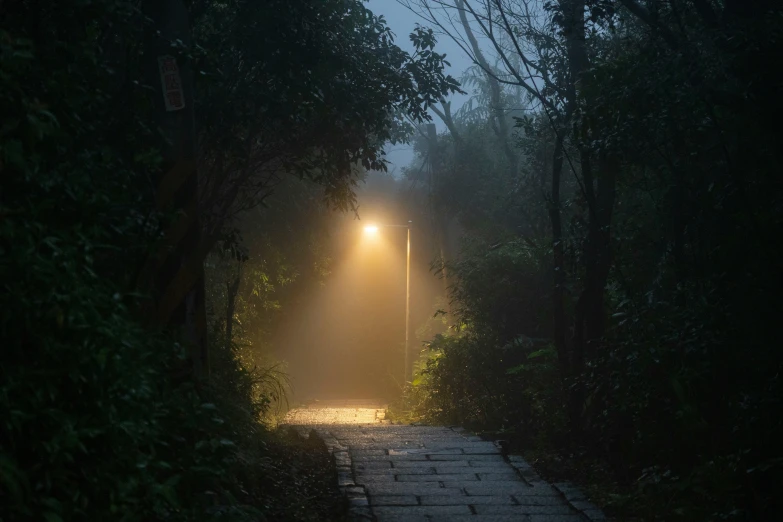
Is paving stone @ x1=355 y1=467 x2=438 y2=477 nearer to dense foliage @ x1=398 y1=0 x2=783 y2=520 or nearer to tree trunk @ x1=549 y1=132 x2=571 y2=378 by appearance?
dense foliage @ x1=398 y1=0 x2=783 y2=520

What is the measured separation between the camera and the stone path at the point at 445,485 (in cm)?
657

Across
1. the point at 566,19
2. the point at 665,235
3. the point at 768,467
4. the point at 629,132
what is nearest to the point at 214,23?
the point at 566,19

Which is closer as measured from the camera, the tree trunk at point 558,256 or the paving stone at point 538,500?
the paving stone at point 538,500

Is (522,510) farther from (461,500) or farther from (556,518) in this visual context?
(461,500)

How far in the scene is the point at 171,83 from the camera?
637 cm

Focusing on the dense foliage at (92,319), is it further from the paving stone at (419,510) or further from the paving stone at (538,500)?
the paving stone at (538,500)

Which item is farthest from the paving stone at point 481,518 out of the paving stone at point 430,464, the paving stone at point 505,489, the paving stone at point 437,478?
the paving stone at point 430,464

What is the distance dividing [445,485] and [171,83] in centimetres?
419

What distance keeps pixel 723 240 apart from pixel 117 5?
4508 mm

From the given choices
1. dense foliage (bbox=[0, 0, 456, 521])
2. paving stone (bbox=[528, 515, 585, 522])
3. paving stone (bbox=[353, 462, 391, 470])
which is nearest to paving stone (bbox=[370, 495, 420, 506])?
dense foliage (bbox=[0, 0, 456, 521])

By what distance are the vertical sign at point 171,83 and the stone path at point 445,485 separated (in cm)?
341

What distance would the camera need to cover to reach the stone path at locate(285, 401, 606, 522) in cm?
657

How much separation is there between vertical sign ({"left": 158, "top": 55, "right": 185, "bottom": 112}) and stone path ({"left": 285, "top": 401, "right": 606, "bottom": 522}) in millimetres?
3408

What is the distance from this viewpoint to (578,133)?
8.08 meters
